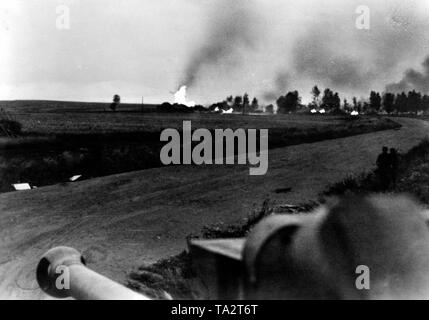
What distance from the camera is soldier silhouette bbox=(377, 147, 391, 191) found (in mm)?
11742

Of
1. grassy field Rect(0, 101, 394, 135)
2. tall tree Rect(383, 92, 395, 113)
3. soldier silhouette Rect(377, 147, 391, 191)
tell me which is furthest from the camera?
tall tree Rect(383, 92, 395, 113)

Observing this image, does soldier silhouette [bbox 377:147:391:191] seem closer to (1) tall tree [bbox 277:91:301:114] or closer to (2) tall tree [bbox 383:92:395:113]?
(1) tall tree [bbox 277:91:301:114]

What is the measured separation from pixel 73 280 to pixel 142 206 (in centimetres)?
713

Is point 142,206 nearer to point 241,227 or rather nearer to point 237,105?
point 241,227

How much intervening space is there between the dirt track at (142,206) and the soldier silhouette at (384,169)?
65.5 inches

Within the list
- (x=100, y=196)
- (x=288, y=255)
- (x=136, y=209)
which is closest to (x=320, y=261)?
(x=288, y=255)

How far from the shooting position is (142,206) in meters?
11.2

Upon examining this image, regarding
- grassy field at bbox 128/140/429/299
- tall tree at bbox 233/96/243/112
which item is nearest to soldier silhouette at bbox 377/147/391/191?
grassy field at bbox 128/140/429/299

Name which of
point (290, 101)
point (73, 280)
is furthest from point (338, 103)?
point (73, 280)

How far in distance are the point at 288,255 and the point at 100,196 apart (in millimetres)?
9745

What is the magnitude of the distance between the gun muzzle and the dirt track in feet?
6.05

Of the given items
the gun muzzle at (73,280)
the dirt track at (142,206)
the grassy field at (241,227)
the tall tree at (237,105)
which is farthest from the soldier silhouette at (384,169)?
the gun muzzle at (73,280)

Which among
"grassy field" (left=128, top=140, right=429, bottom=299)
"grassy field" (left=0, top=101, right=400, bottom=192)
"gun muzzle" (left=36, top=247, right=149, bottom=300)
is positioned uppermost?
"grassy field" (left=0, top=101, right=400, bottom=192)
